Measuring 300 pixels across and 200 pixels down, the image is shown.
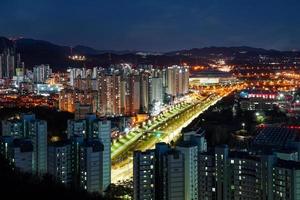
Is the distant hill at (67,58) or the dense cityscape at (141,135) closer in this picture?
the dense cityscape at (141,135)

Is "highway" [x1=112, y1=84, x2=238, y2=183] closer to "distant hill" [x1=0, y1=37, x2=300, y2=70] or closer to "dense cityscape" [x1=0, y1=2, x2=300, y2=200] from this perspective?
"dense cityscape" [x1=0, y1=2, x2=300, y2=200]

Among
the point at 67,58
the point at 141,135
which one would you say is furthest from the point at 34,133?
the point at 67,58

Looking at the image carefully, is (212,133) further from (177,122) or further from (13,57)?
(13,57)

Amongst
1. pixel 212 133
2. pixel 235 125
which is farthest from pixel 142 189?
pixel 235 125

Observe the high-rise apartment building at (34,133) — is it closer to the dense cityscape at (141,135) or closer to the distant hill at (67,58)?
the dense cityscape at (141,135)

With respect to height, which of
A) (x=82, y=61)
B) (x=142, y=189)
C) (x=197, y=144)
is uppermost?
(x=82, y=61)

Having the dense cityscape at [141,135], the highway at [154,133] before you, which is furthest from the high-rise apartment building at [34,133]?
the highway at [154,133]
